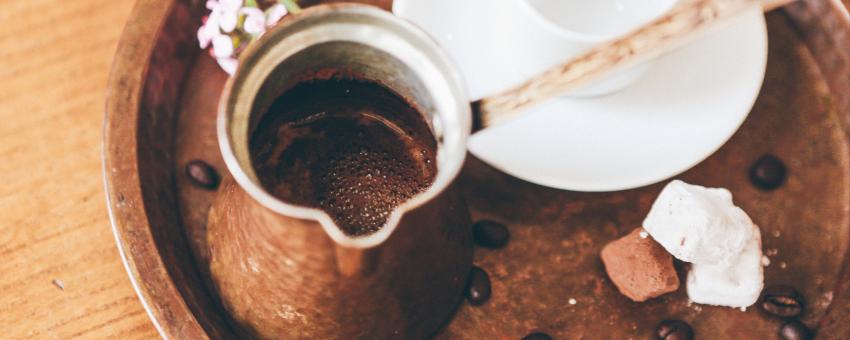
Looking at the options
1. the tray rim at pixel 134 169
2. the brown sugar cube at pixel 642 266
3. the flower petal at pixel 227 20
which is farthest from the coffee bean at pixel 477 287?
the flower petal at pixel 227 20

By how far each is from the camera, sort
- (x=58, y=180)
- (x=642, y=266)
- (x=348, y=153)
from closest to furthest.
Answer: (x=348, y=153)
(x=642, y=266)
(x=58, y=180)

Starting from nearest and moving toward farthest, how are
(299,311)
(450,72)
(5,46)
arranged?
1. (450,72)
2. (299,311)
3. (5,46)

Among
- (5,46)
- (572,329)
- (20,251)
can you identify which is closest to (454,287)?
(572,329)

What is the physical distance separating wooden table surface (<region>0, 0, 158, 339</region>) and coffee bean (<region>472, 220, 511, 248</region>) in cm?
37

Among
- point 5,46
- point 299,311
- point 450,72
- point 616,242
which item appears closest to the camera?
point 450,72

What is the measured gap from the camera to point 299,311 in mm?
646

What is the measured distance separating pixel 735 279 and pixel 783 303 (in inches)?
2.8

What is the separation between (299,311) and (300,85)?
18 cm

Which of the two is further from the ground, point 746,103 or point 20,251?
point 746,103

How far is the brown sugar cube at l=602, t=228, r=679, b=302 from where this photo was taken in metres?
0.79

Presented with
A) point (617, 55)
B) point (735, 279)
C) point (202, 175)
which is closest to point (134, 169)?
point (202, 175)

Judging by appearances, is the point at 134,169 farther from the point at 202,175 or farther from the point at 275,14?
the point at 275,14

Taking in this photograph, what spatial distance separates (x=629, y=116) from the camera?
33.8 inches

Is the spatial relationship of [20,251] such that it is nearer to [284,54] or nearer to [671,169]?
[284,54]
